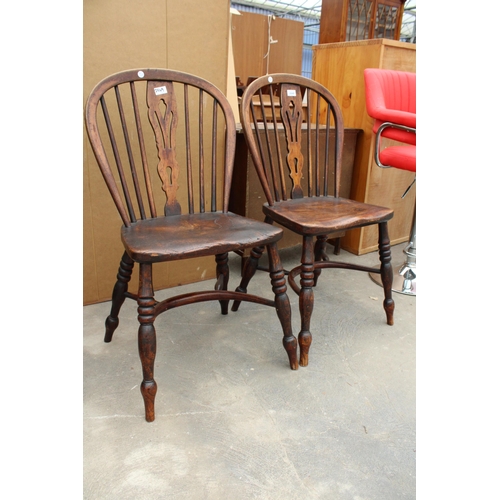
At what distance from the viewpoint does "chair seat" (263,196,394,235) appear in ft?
4.89

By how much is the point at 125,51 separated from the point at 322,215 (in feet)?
3.33

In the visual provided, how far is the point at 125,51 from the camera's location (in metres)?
1.70

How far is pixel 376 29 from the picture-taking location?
3.69m

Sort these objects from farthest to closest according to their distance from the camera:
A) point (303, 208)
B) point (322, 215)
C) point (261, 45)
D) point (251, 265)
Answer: point (261, 45) < point (251, 265) < point (303, 208) < point (322, 215)

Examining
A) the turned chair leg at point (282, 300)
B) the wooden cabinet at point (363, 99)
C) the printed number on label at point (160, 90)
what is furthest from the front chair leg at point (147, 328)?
the wooden cabinet at point (363, 99)

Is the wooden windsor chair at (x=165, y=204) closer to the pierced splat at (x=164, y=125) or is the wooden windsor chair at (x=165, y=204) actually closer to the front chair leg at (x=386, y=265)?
the pierced splat at (x=164, y=125)

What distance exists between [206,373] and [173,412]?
0.72ft

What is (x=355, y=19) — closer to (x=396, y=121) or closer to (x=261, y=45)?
(x=396, y=121)

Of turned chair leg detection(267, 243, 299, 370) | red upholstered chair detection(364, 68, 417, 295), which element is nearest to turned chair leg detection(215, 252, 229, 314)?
turned chair leg detection(267, 243, 299, 370)

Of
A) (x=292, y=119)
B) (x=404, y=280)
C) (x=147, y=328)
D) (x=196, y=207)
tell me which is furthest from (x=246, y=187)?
(x=147, y=328)

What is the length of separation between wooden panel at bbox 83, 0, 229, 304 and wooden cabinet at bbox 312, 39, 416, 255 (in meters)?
0.87

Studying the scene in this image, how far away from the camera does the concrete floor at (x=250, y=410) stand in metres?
1.09

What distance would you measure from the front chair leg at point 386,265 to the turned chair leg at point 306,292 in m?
0.38
